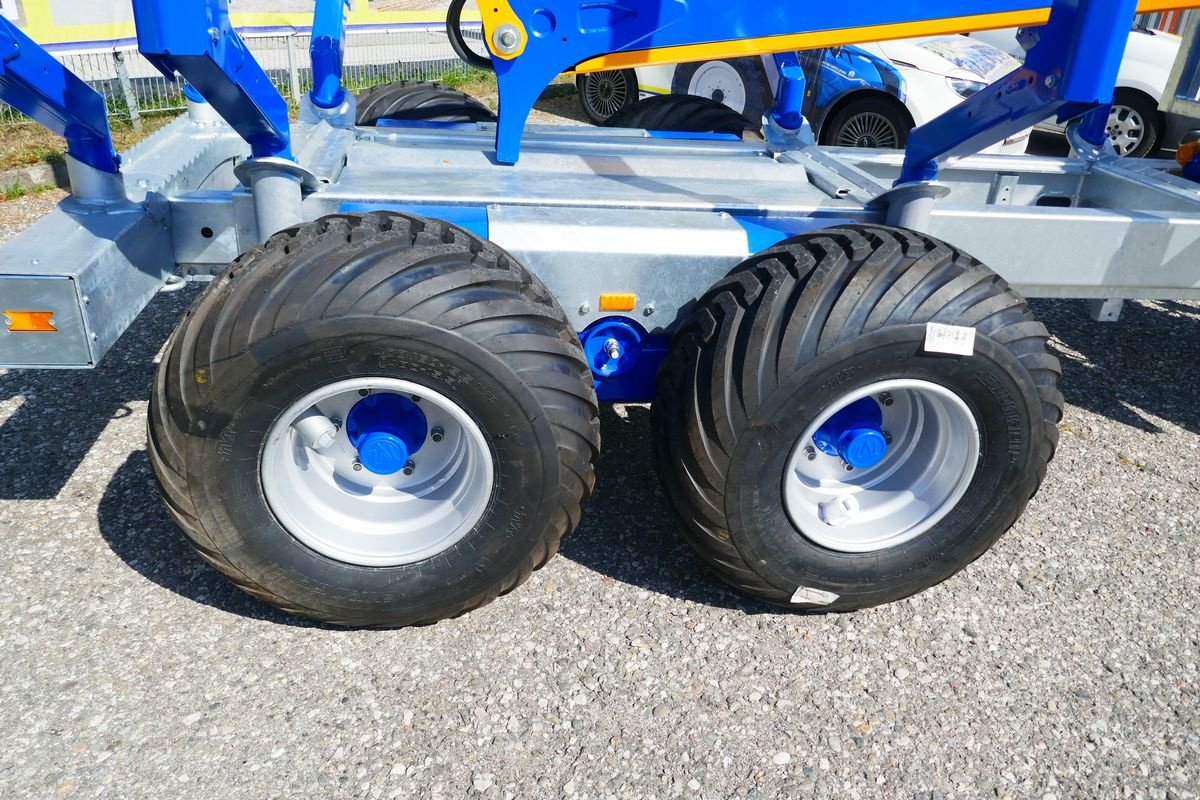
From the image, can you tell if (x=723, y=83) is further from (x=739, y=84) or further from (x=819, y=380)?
(x=819, y=380)

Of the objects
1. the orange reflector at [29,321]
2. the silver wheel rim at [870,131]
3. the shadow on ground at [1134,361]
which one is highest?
the orange reflector at [29,321]

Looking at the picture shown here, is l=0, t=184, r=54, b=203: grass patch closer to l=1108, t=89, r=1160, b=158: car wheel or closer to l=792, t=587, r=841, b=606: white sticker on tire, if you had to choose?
l=792, t=587, r=841, b=606: white sticker on tire

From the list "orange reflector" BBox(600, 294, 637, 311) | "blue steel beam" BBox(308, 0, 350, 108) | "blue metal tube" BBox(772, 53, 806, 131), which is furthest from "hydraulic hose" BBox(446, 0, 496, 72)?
"orange reflector" BBox(600, 294, 637, 311)

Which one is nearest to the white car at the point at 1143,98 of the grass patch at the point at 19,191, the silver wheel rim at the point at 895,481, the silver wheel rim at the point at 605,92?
the silver wheel rim at the point at 605,92

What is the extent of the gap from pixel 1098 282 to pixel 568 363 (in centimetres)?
194

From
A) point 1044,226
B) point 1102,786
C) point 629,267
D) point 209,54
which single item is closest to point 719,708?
point 1102,786

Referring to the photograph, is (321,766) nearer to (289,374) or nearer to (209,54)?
(289,374)

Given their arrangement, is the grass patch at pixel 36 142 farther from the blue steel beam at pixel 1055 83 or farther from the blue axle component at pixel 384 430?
the blue steel beam at pixel 1055 83

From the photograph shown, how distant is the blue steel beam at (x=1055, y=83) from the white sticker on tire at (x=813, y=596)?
4.73 ft

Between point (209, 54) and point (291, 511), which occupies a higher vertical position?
point (209, 54)

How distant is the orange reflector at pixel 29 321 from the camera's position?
249 centimetres

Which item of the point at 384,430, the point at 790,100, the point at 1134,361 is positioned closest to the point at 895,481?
the point at 384,430

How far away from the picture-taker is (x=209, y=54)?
2.34m

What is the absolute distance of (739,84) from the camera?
8.66 meters
